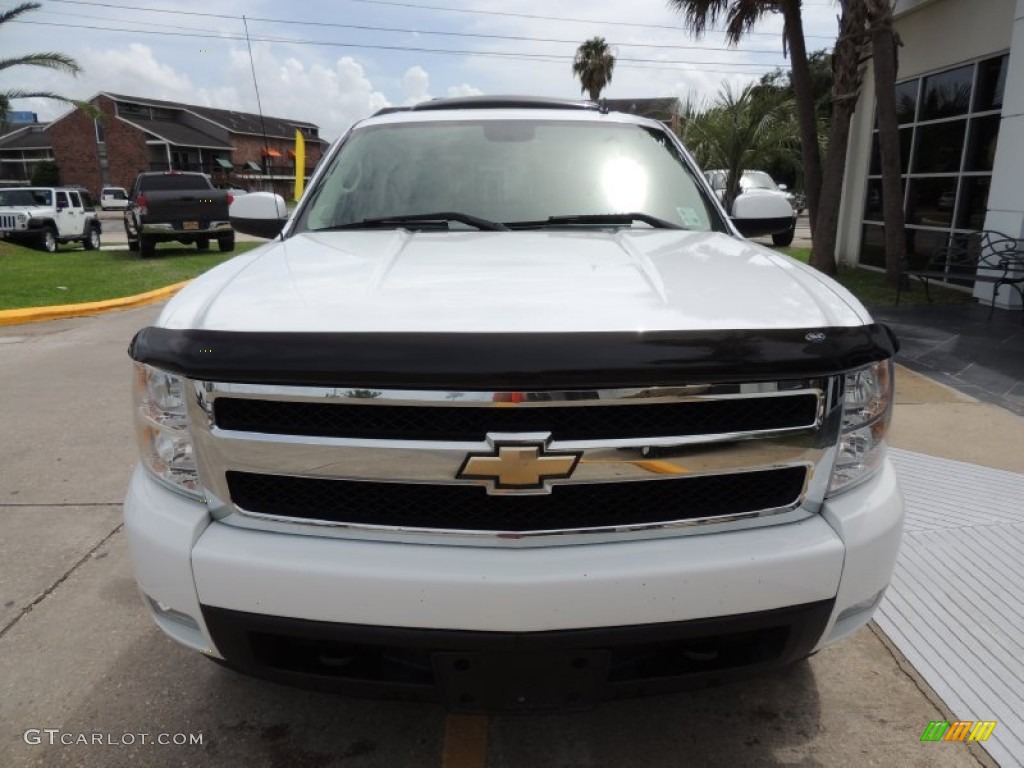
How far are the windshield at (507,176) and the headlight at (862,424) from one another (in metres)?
1.24

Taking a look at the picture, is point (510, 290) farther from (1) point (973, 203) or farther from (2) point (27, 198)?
(2) point (27, 198)

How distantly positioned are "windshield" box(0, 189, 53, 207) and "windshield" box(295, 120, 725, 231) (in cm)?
1958

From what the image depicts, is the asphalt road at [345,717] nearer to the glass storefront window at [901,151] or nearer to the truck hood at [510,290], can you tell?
the truck hood at [510,290]

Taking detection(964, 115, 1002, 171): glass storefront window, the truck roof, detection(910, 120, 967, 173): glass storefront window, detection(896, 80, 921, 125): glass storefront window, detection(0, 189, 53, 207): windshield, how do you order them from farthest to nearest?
detection(0, 189, 53, 207): windshield
detection(896, 80, 921, 125): glass storefront window
detection(910, 120, 967, 173): glass storefront window
detection(964, 115, 1002, 171): glass storefront window
the truck roof

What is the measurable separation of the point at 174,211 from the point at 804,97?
498 inches

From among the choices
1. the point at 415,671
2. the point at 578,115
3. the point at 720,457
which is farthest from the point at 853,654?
the point at 578,115

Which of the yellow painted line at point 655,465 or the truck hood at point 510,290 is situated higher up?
the truck hood at point 510,290

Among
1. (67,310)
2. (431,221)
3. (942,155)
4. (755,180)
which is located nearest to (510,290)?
(431,221)

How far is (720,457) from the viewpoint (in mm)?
1671

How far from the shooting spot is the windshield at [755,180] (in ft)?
61.7

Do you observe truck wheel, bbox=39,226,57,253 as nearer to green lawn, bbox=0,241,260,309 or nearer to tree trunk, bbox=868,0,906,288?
green lawn, bbox=0,241,260,309

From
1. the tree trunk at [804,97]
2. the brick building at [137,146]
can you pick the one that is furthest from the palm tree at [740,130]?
the brick building at [137,146]

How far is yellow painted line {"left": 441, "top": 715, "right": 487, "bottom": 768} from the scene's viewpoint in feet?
6.75

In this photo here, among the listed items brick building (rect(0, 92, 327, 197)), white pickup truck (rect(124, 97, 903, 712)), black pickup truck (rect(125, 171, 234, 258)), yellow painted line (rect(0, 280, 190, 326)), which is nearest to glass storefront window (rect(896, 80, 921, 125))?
yellow painted line (rect(0, 280, 190, 326))
